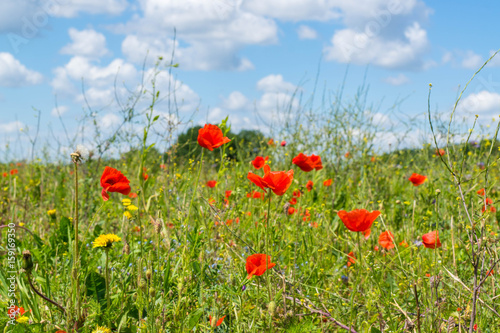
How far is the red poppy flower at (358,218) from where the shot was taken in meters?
1.46

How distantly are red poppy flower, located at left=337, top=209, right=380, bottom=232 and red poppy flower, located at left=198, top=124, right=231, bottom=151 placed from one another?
0.61 meters

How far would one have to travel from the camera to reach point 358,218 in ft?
4.85

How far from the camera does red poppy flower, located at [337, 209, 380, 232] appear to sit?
1455 millimetres

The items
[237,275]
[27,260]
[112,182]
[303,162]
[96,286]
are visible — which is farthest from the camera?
[303,162]

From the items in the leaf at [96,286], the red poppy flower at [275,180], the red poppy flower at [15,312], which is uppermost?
the red poppy flower at [275,180]

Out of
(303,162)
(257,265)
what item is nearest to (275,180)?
(257,265)

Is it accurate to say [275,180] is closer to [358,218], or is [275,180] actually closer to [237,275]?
[358,218]

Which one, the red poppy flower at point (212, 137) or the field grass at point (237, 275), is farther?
the red poppy flower at point (212, 137)

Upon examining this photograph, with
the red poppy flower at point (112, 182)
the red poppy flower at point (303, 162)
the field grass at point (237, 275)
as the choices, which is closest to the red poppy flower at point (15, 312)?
the field grass at point (237, 275)

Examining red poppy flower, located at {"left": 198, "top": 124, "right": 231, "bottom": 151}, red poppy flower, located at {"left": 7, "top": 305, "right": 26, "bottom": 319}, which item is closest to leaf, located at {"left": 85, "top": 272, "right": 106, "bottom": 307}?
red poppy flower, located at {"left": 7, "top": 305, "right": 26, "bottom": 319}

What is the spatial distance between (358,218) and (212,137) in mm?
710

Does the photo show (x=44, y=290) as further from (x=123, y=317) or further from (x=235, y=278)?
(x=235, y=278)

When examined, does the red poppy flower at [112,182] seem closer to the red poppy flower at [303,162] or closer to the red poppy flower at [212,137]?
the red poppy flower at [212,137]

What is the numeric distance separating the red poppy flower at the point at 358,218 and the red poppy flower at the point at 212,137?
1.99ft
